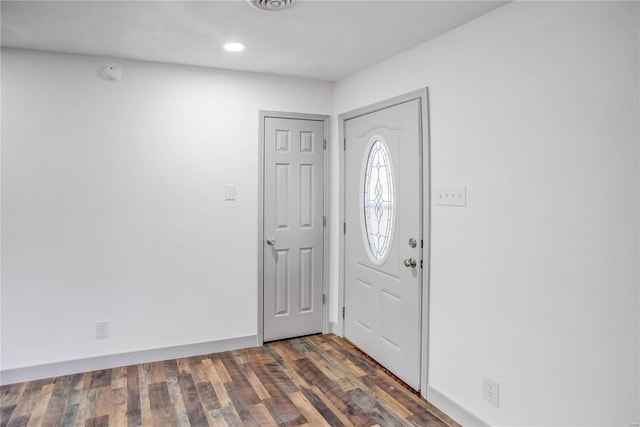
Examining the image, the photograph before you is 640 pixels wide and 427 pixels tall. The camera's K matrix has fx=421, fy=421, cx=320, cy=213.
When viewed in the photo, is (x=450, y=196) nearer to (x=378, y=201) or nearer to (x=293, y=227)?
(x=378, y=201)

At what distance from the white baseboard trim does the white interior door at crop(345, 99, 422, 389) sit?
0.16m

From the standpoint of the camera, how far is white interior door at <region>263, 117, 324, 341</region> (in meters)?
3.64

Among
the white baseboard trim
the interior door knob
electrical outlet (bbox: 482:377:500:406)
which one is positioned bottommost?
the white baseboard trim

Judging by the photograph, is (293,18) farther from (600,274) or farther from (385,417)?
(385,417)

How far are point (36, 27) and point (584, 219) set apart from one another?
3075 millimetres

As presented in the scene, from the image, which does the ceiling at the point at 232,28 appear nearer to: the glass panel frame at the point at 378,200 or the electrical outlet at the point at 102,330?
the glass panel frame at the point at 378,200

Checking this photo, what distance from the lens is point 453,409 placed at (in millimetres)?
2479

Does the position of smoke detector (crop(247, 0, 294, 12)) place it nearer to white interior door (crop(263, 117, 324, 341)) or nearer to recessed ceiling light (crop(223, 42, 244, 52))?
recessed ceiling light (crop(223, 42, 244, 52))

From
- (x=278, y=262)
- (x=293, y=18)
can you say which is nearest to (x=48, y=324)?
(x=278, y=262)

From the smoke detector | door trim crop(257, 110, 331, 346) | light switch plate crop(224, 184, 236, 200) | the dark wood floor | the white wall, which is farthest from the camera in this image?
door trim crop(257, 110, 331, 346)

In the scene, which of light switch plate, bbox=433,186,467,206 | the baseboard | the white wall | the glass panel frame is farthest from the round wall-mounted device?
light switch plate, bbox=433,186,467,206

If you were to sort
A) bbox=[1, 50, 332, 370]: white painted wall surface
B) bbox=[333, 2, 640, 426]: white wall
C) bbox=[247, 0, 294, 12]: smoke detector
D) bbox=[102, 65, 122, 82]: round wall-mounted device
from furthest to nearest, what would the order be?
bbox=[102, 65, 122, 82]: round wall-mounted device
bbox=[1, 50, 332, 370]: white painted wall surface
bbox=[247, 0, 294, 12]: smoke detector
bbox=[333, 2, 640, 426]: white wall

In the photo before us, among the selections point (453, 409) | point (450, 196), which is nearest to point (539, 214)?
point (450, 196)

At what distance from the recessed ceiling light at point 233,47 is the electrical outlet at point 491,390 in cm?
252
